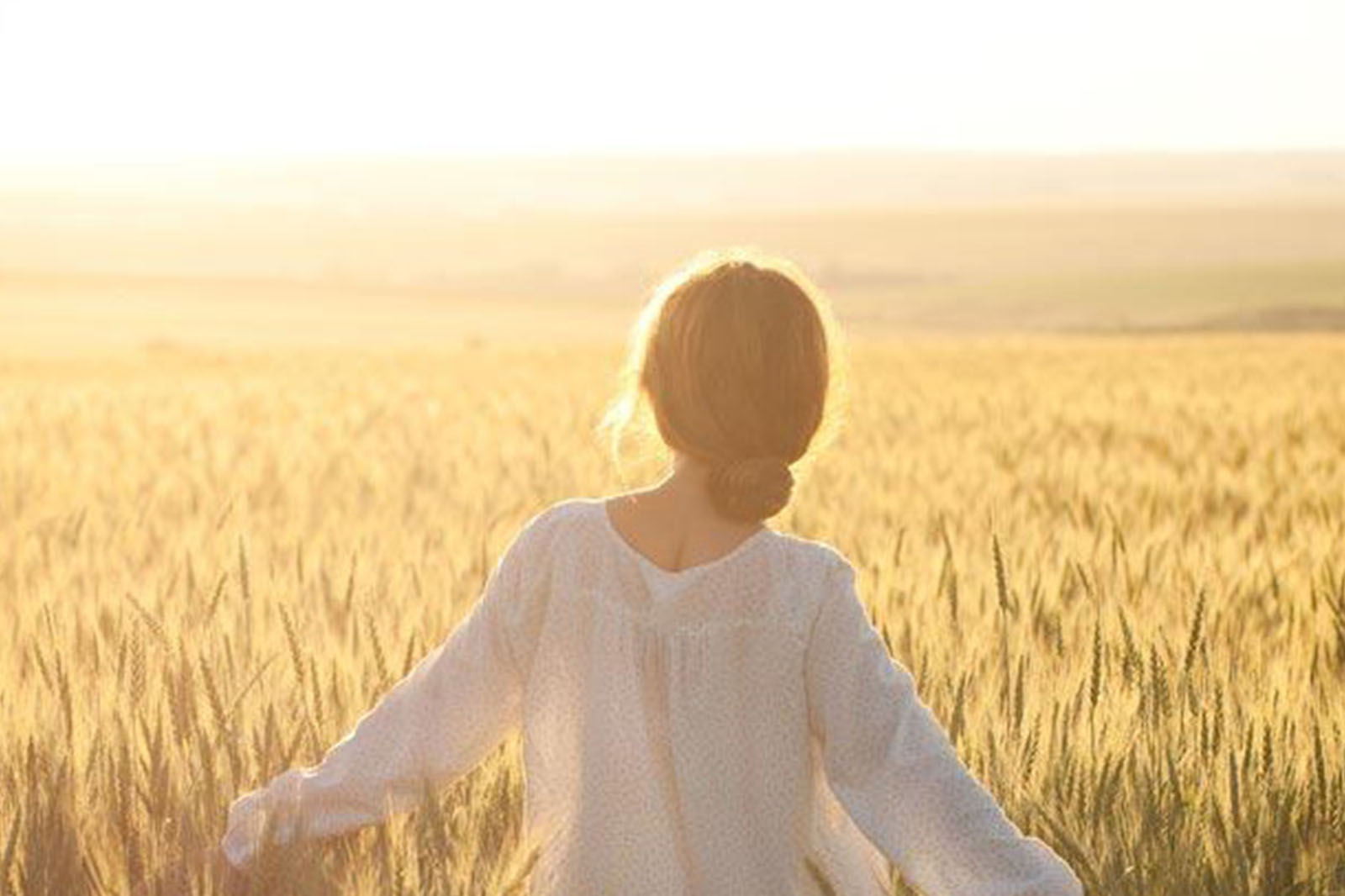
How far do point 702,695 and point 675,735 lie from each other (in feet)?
0.17

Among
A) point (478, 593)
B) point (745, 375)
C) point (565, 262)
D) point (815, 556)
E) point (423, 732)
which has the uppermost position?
point (745, 375)

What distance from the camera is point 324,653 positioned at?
141 inches

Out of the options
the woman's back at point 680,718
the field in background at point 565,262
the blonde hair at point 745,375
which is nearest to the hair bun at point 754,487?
the blonde hair at point 745,375

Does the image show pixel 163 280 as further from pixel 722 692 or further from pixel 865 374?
pixel 722 692

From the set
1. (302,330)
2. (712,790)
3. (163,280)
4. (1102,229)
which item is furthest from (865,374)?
(1102,229)

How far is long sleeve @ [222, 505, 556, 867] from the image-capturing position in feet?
8.59

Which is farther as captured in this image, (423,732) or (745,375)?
(423,732)

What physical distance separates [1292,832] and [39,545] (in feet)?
10.0

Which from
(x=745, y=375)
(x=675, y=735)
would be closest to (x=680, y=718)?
(x=675, y=735)

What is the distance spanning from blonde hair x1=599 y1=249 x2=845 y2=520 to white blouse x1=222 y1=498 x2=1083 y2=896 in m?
0.11

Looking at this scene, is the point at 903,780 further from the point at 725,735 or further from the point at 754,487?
the point at 754,487

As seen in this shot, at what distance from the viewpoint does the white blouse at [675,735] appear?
2438 millimetres

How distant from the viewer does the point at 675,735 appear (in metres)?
2.54

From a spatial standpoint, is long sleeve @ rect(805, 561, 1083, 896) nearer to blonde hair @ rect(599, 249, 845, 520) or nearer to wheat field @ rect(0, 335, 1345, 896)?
blonde hair @ rect(599, 249, 845, 520)
